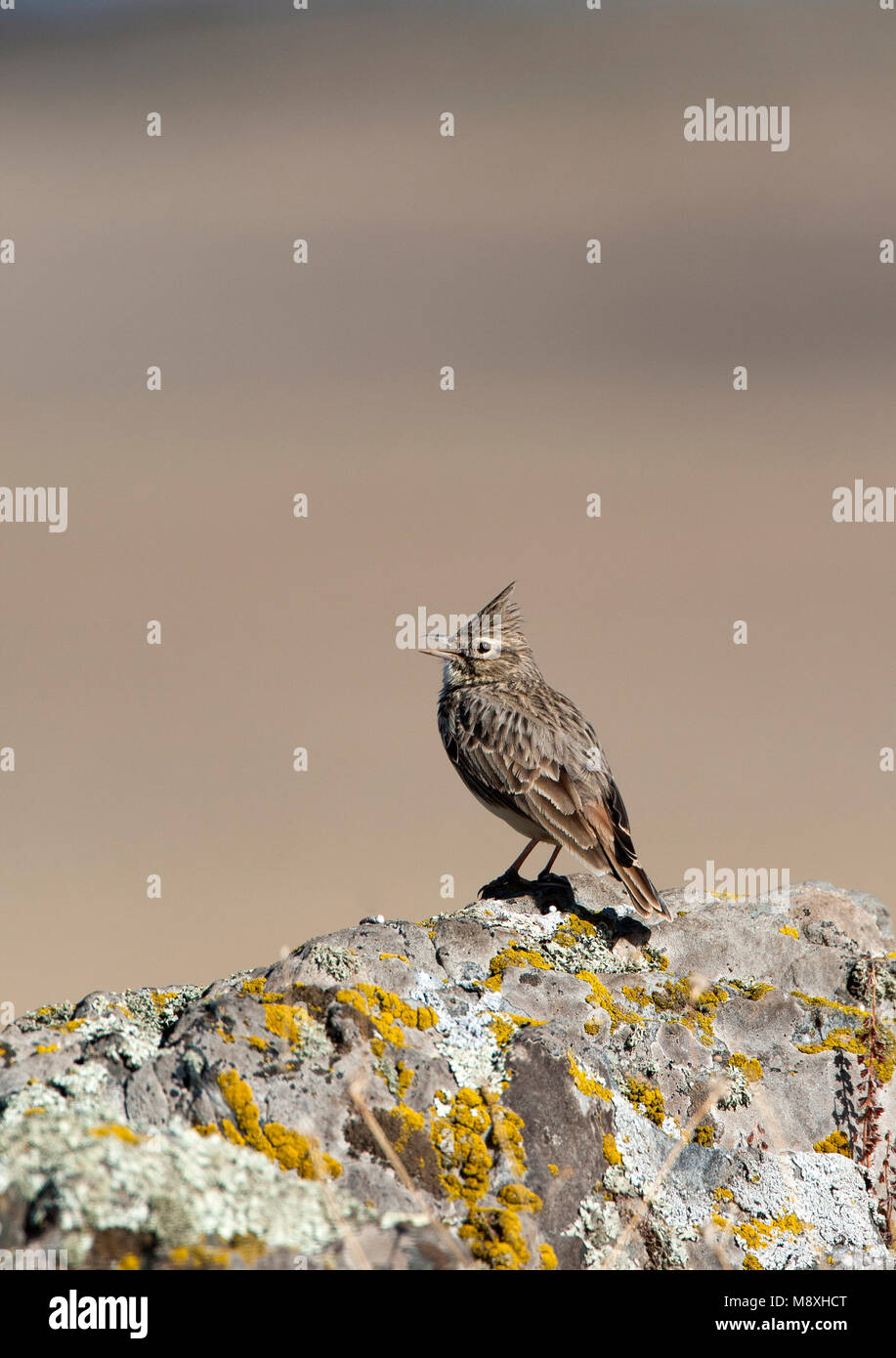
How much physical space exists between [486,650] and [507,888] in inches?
71.6

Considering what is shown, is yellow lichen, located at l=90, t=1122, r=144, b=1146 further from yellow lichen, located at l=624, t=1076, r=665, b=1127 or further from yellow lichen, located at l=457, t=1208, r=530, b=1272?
yellow lichen, located at l=624, t=1076, r=665, b=1127

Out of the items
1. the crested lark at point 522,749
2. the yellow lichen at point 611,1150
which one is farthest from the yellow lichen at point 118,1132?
the crested lark at point 522,749

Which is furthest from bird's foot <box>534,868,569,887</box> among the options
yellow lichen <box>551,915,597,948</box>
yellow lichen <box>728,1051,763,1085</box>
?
yellow lichen <box>728,1051,763,1085</box>

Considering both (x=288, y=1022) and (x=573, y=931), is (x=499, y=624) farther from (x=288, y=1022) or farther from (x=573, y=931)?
(x=288, y=1022)

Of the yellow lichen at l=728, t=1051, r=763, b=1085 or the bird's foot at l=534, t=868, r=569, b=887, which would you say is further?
the bird's foot at l=534, t=868, r=569, b=887

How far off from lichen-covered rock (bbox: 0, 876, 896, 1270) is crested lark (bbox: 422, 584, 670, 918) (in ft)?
5.69

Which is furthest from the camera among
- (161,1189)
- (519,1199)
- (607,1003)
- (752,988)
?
(752,988)

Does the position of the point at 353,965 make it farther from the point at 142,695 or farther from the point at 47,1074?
the point at 142,695

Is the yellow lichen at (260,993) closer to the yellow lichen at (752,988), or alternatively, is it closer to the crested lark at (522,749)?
the yellow lichen at (752,988)

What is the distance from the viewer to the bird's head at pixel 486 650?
884 cm

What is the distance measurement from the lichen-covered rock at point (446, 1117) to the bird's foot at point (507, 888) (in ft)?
4.83

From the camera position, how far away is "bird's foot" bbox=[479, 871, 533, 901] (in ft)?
23.8

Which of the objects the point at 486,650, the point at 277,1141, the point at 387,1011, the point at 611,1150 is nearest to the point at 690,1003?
the point at 611,1150

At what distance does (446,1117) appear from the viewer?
13.9 ft
